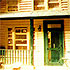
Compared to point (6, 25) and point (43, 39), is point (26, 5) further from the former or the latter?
point (43, 39)

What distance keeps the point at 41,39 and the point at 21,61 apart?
1967 millimetres

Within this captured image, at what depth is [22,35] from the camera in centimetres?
1106

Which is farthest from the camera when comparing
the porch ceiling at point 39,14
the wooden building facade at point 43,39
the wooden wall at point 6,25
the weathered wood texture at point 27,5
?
the wooden wall at point 6,25

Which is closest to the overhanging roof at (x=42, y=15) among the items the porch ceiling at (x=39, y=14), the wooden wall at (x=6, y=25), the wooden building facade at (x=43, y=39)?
the porch ceiling at (x=39, y=14)

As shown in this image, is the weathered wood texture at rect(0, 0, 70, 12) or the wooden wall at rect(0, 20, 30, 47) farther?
the wooden wall at rect(0, 20, 30, 47)

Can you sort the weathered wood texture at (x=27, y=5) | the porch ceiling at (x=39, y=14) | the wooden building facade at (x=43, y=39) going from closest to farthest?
the porch ceiling at (x=39, y=14), the wooden building facade at (x=43, y=39), the weathered wood texture at (x=27, y=5)

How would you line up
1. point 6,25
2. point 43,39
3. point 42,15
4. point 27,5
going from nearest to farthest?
point 42,15, point 43,39, point 27,5, point 6,25

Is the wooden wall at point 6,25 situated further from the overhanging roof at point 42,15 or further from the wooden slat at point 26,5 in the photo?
the overhanging roof at point 42,15

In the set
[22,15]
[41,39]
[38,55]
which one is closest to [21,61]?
[38,55]

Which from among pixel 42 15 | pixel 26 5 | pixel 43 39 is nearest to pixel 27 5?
pixel 26 5

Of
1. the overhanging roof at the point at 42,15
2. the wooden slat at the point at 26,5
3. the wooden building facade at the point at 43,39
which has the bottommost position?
the wooden building facade at the point at 43,39

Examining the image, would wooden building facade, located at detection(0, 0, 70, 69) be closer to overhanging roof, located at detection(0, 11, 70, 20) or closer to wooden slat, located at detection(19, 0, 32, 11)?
wooden slat, located at detection(19, 0, 32, 11)

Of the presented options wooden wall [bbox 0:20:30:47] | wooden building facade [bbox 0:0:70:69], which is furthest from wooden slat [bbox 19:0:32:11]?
wooden wall [bbox 0:20:30:47]

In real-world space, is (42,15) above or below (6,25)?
above
